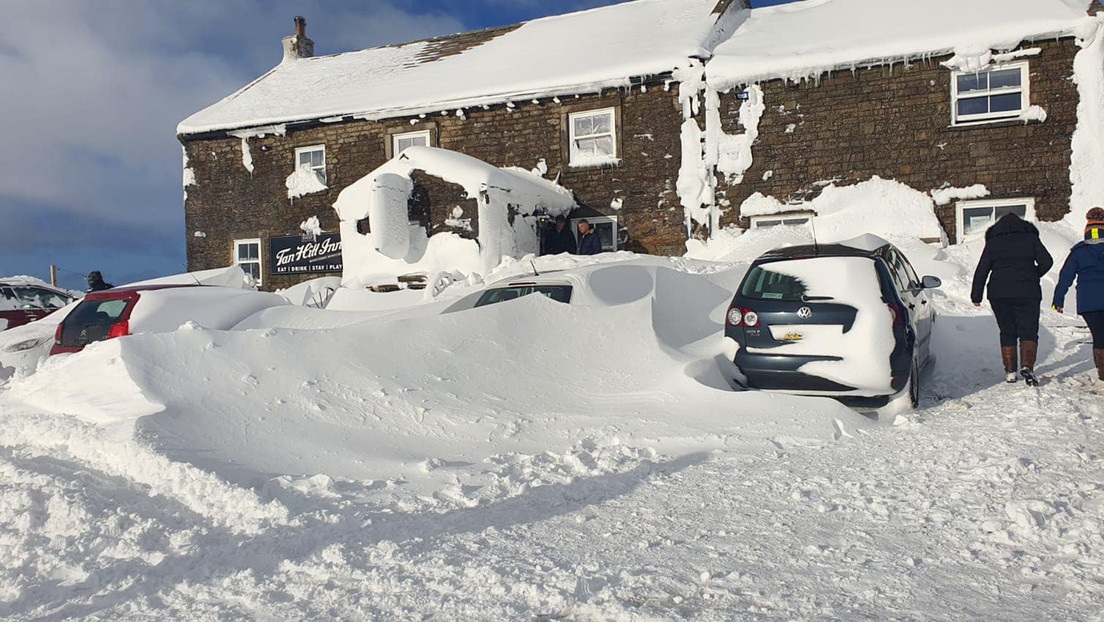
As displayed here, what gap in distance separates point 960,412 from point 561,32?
15.9m

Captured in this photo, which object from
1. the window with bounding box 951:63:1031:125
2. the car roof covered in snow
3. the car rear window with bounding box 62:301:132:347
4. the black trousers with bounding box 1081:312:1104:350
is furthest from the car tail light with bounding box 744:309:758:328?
the window with bounding box 951:63:1031:125

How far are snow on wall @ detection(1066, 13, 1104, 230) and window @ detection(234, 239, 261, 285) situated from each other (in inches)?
711

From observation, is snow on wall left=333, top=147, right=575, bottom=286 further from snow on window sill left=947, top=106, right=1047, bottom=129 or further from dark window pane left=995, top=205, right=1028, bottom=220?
dark window pane left=995, top=205, right=1028, bottom=220

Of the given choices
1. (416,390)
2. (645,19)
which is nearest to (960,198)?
(645,19)

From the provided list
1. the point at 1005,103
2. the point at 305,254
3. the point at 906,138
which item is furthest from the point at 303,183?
the point at 1005,103

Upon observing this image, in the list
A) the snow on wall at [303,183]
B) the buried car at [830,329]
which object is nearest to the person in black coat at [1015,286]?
the buried car at [830,329]

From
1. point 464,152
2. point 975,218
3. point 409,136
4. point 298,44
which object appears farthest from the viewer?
point 298,44

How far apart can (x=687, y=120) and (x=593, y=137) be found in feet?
6.97

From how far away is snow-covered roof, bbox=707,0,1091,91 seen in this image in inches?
509

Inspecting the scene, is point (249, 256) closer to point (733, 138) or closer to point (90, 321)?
point (90, 321)

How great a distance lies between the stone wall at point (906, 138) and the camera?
12.9 m

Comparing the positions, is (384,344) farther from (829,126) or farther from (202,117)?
(202,117)

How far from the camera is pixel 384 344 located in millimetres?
5902

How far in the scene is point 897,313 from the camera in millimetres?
6039
